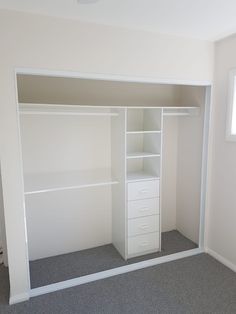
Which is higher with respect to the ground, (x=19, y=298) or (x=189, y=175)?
(x=189, y=175)

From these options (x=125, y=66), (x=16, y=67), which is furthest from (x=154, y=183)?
(x=16, y=67)

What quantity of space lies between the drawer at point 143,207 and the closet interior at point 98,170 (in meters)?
0.01

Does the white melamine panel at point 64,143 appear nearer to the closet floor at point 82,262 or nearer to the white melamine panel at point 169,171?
the white melamine panel at point 169,171

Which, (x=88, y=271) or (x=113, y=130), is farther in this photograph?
(x=113, y=130)

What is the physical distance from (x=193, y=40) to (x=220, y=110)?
83 centimetres

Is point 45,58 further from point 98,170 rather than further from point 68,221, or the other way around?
point 68,221

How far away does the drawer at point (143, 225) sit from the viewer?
2.88 meters

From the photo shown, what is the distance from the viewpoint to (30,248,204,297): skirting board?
2.38 m

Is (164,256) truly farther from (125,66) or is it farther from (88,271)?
(125,66)

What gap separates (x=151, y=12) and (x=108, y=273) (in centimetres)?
260

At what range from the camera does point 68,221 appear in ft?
9.92

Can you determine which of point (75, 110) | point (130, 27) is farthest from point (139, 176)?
point (130, 27)

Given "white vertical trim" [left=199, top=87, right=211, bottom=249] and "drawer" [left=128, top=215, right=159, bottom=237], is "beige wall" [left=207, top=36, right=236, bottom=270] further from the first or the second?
"drawer" [left=128, top=215, right=159, bottom=237]

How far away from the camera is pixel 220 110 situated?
272 cm
